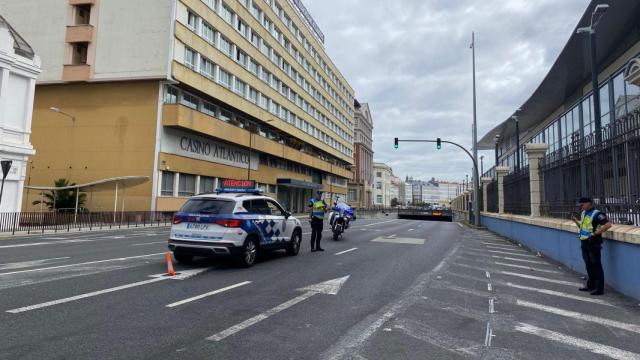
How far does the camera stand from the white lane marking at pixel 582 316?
5.70 metres

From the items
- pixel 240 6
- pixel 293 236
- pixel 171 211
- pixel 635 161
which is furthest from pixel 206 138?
pixel 635 161

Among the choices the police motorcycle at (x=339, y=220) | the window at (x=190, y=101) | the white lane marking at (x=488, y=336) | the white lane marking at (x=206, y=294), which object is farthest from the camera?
the window at (x=190, y=101)

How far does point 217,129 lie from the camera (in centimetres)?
3712

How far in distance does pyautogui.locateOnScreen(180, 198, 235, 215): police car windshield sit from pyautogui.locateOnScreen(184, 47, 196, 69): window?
27014mm

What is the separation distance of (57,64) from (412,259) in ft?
113

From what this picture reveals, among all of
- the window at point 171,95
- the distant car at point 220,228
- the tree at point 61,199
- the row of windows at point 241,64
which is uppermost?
the row of windows at point 241,64

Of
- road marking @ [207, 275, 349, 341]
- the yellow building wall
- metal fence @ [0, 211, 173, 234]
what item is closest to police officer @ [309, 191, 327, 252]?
road marking @ [207, 275, 349, 341]

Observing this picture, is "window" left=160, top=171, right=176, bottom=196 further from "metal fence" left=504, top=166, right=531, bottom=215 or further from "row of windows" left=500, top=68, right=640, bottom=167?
"row of windows" left=500, top=68, right=640, bottom=167

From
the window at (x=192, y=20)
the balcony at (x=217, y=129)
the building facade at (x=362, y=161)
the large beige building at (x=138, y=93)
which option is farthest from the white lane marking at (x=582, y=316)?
the building facade at (x=362, y=161)

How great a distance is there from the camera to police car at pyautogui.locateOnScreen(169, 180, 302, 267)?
30.3 ft

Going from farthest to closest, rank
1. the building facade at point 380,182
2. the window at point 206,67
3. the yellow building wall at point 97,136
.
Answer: the building facade at point 380,182 → the window at point 206,67 → the yellow building wall at point 97,136

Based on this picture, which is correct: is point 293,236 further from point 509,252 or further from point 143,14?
point 143,14

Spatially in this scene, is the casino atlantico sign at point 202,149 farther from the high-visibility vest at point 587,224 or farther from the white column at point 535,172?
the high-visibility vest at point 587,224

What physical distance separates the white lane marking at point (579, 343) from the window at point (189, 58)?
33162 millimetres
